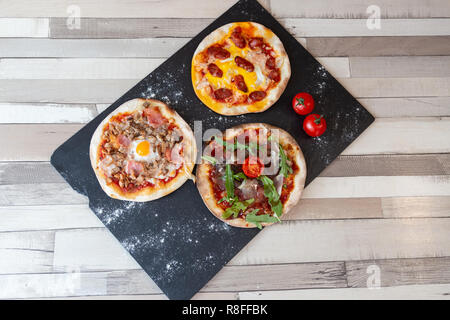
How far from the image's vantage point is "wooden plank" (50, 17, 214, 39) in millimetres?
3896

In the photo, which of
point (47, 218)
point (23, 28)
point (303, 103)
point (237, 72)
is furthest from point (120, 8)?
point (47, 218)

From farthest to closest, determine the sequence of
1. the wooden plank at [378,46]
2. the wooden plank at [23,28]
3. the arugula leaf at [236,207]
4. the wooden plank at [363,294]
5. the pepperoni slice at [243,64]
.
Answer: the wooden plank at [378,46] → the wooden plank at [23,28] → the wooden plank at [363,294] → the pepperoni slice at [243,64] → the arugula leaf at [236,207]

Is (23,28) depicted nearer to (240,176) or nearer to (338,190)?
(240,176)

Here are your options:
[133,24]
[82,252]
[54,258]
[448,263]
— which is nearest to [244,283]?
[82,252]

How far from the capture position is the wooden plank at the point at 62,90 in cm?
378

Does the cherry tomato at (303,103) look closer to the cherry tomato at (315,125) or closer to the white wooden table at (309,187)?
the cherry tomato at (315,125)

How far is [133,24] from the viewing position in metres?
3.92

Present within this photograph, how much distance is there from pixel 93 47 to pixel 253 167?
6.92 ft

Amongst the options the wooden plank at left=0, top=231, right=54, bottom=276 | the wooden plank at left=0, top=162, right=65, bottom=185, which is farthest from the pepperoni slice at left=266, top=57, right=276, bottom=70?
the wooden plank at left=0, top=231, right=54, bottom=276

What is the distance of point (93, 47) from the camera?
3881mm

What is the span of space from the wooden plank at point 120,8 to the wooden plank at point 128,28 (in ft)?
0.19

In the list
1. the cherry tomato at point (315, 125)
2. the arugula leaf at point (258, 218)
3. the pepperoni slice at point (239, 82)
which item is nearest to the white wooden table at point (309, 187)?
the arugula leaf at point (258, 218)
